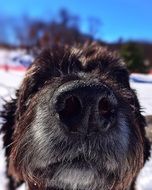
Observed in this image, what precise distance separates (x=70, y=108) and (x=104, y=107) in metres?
0.30

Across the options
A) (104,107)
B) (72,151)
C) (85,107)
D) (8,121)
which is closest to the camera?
(85,107)

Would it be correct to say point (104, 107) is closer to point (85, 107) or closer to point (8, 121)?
point (85, 107)

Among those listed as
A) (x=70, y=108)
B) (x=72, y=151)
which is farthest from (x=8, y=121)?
(x=70, y=108)

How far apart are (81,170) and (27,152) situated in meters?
0.65

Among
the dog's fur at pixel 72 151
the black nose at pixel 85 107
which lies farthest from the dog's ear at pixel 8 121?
the black nose at pixel 85 107

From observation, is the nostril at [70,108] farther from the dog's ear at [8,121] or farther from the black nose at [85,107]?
the dog's ear at [8,121]

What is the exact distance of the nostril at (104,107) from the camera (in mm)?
4047

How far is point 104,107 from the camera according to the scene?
4094mm

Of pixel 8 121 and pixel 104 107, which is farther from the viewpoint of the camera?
pixel 8 121

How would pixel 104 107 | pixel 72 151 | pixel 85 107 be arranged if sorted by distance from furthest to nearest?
pixel 72 151, pixel 104 107, pixel 85 107

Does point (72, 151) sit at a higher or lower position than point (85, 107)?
lower

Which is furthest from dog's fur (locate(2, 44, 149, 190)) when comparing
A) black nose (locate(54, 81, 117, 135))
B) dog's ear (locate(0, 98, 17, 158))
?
dog's ear (locate(0, 98, 17, 158))

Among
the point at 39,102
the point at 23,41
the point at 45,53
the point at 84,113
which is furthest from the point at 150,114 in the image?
the point at 23,41

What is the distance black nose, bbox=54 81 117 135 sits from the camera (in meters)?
3.98
